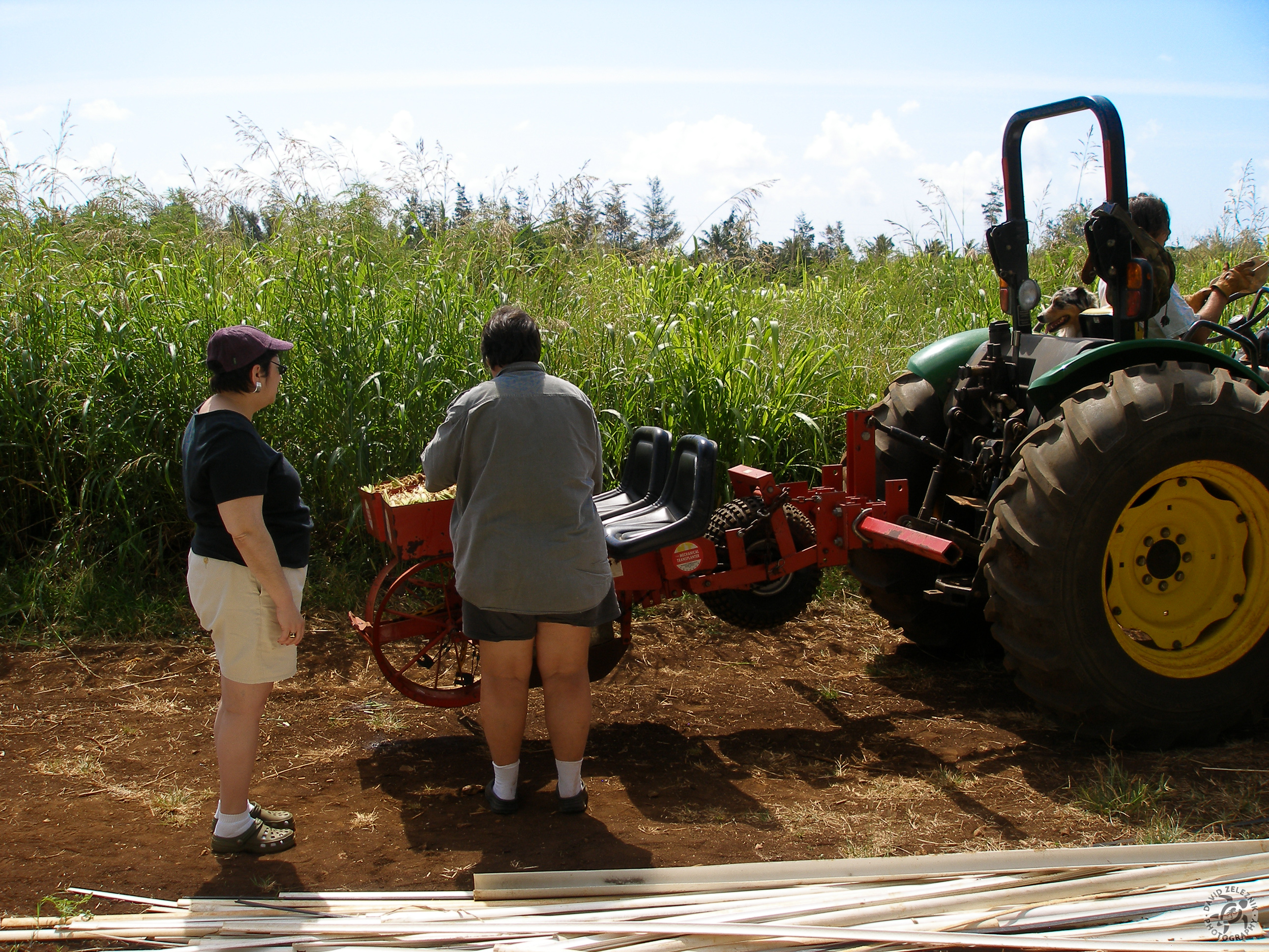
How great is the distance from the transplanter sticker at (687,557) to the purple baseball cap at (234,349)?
1520mm

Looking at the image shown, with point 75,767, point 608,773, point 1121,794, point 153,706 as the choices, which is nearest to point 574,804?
point 608,773

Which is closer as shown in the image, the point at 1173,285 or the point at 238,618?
the point at 238,618

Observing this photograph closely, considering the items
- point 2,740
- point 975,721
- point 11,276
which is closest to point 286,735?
point 2,740

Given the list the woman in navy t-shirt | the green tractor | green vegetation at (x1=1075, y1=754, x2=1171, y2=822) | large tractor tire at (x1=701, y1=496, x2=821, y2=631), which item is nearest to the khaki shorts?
the woman in navy t-shirt

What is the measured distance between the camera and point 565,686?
2984mm

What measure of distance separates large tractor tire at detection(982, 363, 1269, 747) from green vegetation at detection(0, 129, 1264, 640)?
2.06 metres

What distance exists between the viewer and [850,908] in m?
2.17

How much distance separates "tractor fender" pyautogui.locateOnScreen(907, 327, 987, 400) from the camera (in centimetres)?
410

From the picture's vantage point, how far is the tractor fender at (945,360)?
4.10m

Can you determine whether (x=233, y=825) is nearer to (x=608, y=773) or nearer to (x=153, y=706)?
(x=608, y=773)

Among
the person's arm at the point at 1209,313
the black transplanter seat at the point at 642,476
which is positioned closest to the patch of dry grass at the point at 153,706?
the black transplanter seat at the point at 642,476

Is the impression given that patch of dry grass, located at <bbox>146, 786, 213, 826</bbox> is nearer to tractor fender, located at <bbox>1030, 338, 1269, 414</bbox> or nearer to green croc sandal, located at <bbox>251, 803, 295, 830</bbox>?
green croc sandal, located at <bbox>251, 803, 295, 830</bbox>

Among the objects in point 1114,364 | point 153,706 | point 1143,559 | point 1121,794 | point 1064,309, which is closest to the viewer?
point 1121,794

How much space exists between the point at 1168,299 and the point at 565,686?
2.58 metres
